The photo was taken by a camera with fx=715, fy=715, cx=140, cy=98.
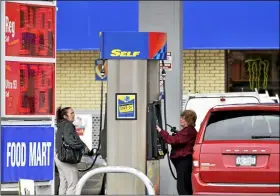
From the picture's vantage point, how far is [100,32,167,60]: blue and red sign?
31.3 ft

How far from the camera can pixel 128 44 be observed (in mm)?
9555

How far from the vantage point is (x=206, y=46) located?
15930 millimetres

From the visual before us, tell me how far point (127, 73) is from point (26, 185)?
115 inches

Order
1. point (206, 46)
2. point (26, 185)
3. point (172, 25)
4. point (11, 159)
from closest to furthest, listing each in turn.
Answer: point (26, 185)
point (11, 159)
point (172, 25)
point (206, 46)

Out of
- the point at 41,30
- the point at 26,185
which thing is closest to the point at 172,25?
the point at 41,30

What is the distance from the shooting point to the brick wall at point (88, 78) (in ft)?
56.1

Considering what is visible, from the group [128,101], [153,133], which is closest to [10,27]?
[128,101]

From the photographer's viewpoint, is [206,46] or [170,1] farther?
[206,46]

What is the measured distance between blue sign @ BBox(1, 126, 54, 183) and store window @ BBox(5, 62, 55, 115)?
0.85 feet

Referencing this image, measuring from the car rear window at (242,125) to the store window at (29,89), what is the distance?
2.52 meters

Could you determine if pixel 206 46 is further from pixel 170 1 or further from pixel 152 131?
pixel 152 131

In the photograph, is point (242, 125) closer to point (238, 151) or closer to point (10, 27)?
point (238, 151)

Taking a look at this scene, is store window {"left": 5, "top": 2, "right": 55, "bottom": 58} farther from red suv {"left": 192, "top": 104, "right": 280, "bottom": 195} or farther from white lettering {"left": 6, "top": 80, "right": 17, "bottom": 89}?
red suv {"left": 192, "top": 104, "right": 280, "bottom": 195}


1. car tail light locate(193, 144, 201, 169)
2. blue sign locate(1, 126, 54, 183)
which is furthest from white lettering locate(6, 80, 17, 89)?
car tail light locate(193, 144, 201, 169)
